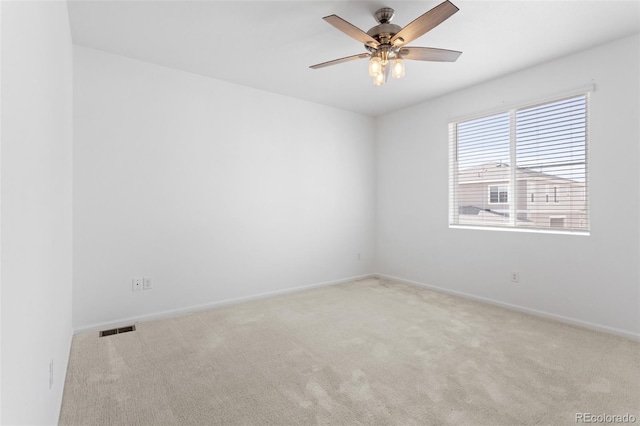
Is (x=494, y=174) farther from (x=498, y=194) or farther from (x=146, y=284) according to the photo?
(x=146, y=284)

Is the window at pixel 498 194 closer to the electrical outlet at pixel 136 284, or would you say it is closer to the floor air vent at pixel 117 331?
the electrical outlet at pixel 136 284

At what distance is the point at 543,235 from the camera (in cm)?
338

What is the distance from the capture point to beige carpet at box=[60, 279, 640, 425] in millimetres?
1812

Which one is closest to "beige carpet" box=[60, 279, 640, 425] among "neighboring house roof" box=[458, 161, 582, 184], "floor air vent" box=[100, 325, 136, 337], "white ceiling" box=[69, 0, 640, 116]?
"floor air vent" box=[100, 325, 136, 337]

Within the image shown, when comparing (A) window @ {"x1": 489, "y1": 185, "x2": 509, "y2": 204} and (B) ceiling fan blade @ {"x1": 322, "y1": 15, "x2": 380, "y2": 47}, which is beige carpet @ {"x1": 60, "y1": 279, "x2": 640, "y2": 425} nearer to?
(A) window @ {"x1": 489, "y1": 185, "x2": 509, "y2": 204}

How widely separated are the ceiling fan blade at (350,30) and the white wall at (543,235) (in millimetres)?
2159

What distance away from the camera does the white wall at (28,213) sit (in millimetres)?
880

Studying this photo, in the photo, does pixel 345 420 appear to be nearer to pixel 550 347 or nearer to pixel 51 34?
pixel 550 347

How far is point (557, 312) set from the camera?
10.8 feet

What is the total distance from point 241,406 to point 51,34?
228cm

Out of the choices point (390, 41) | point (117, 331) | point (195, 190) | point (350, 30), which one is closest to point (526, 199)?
point (390, 41)

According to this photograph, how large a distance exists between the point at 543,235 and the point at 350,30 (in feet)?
9.41

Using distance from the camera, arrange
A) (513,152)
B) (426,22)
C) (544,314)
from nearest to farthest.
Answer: (426,22)
(544,314)
(513,152)

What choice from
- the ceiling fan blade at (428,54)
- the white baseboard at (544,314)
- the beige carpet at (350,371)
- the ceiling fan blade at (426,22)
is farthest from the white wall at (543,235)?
the ceiling fan blade at (426,22)
